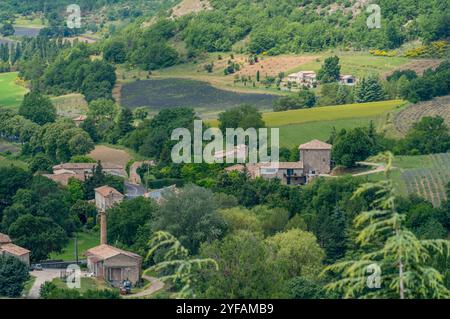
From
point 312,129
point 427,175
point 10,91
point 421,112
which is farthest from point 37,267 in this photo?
point 10,91

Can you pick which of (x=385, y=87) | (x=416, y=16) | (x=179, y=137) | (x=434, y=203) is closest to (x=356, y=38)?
(x=416, y=16)

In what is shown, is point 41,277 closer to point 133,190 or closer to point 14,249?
point 14,249

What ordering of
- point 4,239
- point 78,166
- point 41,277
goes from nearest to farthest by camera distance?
1. point 41,277
2. point 4,239
3. point 78,166

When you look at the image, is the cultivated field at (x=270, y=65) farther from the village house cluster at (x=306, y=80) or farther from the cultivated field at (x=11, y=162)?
the cultivated field at (x=11, y=162)

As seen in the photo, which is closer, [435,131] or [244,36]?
[435,131]

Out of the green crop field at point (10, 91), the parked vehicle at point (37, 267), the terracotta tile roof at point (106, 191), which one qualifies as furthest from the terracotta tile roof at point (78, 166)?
the green crop field at point (10, 91)
